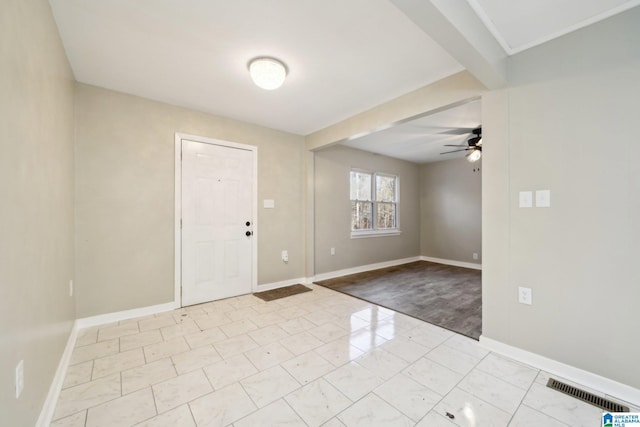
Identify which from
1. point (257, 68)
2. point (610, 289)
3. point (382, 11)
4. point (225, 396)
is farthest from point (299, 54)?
point (610, 289)

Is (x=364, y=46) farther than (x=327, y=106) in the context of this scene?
No

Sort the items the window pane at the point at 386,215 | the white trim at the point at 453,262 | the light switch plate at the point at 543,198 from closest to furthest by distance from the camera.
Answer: the light switch plate at the point at 543,198 → the white trim at the point at 453,262 → the window pane at the point at 386,215

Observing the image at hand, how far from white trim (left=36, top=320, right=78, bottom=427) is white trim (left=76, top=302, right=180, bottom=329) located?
0.40m

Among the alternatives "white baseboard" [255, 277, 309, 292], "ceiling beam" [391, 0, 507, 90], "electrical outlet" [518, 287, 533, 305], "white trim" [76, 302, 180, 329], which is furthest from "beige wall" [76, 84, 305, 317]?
"electrical outlet" [518, 287, 533, 305]

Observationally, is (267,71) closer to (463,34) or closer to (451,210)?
(463,34)

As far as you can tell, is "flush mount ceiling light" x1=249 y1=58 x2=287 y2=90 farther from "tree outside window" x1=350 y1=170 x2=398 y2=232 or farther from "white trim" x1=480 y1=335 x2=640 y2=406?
"tree outside window" x1=350 y1=170 x2=398 y2=232

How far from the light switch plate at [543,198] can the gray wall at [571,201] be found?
0.10 ft

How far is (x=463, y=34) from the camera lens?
5.20ft

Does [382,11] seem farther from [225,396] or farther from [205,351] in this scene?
[205,351]

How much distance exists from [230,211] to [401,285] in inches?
118

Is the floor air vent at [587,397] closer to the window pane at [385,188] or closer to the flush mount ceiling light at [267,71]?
the flush mount ceiling light at [267,71]

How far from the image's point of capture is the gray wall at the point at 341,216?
4.73m

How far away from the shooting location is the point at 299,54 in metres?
2.22

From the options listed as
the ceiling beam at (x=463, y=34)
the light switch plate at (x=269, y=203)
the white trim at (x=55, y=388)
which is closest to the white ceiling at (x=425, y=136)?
the ceiling beam at (x=463, y=34)
